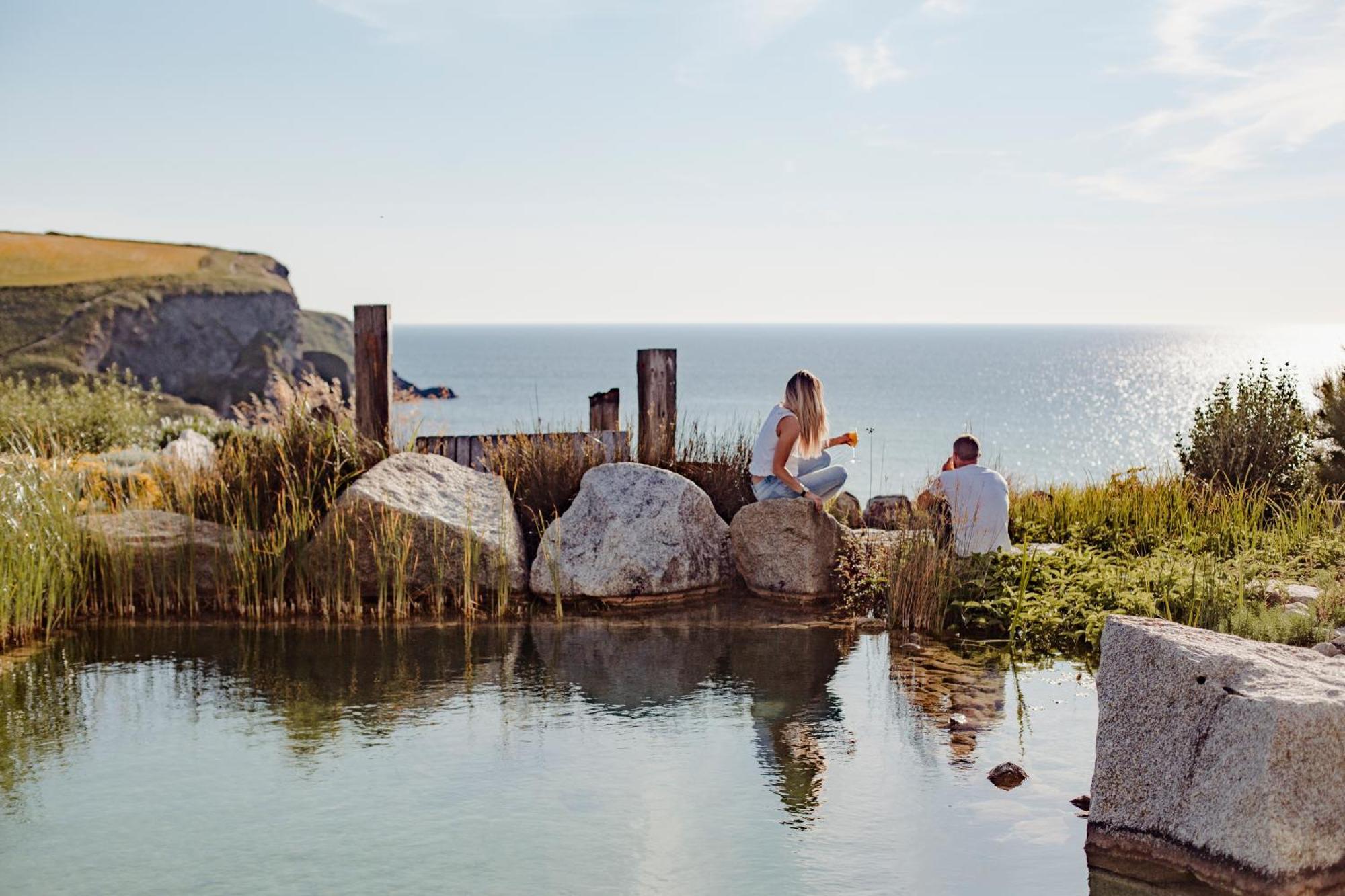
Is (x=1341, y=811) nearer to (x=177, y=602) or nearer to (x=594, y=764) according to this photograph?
(x=594, y=764)

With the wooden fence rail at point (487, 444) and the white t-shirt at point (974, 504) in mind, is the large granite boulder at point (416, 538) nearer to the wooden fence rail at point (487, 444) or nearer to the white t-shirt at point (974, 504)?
the wooden fence rail at point (487, 444)

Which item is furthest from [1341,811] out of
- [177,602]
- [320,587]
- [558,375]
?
[558,375]

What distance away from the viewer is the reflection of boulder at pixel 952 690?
6328 millimetres

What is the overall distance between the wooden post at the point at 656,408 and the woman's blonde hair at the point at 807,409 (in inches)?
63.9

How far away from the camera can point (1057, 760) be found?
5.87 metres

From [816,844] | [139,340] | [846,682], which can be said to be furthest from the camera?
[139,340]

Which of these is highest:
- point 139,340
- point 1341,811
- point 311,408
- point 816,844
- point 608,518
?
point 139,340

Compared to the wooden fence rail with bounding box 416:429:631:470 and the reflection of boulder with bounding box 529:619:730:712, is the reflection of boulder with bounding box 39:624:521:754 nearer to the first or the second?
the reflection of boulder with bounding box 529:619:730:712

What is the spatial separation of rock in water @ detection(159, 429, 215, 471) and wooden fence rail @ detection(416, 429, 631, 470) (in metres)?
1.88

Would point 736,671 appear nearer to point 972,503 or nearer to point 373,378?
point 972,503

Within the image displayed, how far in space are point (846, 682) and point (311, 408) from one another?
579 cm

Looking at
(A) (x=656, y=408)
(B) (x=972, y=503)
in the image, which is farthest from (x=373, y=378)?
(B) (x=972, y=503)

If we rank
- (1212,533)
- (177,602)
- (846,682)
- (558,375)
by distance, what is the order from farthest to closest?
1. (558,375)
2. (1212,533)
3. (177,602)
4. (846,682)

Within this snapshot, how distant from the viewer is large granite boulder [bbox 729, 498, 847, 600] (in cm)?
928
